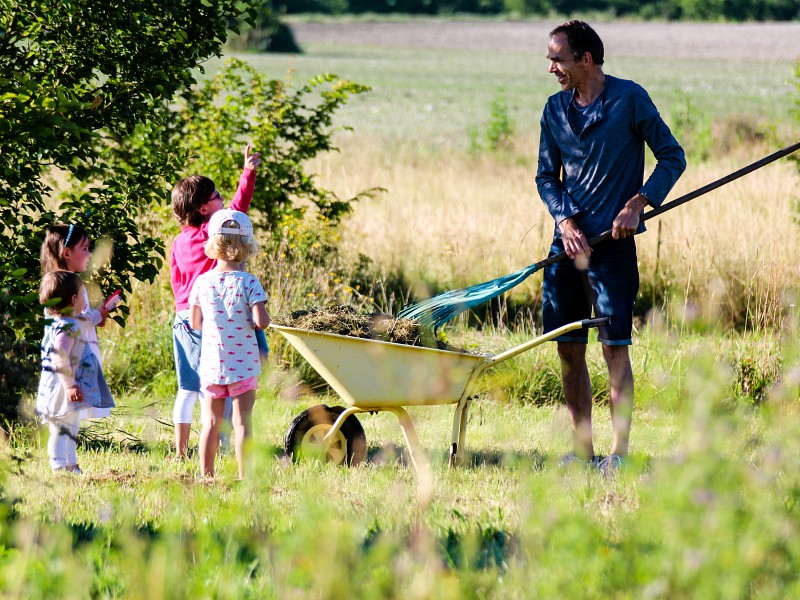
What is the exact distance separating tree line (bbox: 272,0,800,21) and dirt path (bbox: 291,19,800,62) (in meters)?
4.41

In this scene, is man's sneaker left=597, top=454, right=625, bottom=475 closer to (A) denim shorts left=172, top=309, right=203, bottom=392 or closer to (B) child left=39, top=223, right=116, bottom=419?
(A) denim shorts left=172, top=309, right=203, bottom=392

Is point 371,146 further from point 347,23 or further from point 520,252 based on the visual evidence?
point 347,23

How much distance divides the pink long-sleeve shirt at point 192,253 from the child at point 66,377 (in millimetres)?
473

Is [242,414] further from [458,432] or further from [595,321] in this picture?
[595,321]

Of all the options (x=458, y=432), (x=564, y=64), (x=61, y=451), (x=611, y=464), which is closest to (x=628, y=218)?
(x=564, y=64)

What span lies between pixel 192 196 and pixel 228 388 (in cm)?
99

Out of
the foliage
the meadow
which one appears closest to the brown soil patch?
the meadow

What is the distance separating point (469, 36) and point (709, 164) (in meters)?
45.3

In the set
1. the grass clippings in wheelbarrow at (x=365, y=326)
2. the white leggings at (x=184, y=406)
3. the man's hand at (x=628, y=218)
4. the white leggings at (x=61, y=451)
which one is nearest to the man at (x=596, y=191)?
the man's hand at (x=628, y=218)

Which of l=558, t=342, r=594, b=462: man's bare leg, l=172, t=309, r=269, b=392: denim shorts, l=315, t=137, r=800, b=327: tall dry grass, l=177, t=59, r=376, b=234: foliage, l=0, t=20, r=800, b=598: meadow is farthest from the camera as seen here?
l=315, t=137, r=800, b=327: tall dry grass

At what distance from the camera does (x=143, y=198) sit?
535cm

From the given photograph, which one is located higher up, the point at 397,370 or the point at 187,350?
the point at 397,370

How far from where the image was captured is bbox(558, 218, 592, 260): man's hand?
434 centimetres

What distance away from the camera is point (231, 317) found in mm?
4191
